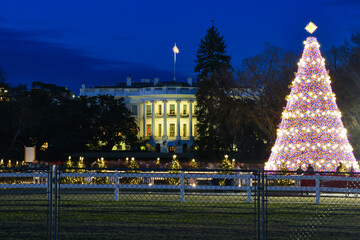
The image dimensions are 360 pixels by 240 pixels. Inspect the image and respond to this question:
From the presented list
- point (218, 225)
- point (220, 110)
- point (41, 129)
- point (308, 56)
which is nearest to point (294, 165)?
point (308, 56)

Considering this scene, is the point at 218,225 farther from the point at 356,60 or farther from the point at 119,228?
the point at 356,60

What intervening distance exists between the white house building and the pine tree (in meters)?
33.4

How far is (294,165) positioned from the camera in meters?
33.4

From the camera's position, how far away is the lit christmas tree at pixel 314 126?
109ft

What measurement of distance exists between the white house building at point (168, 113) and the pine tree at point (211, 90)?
3339cm

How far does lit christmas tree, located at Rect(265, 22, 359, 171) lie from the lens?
3325cm

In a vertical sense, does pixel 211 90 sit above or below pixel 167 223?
above

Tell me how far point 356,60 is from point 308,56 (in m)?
25.7

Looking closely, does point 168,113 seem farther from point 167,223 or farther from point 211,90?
point 167,223

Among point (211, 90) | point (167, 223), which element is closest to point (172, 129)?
point (211, 90)

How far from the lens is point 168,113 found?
128125mm

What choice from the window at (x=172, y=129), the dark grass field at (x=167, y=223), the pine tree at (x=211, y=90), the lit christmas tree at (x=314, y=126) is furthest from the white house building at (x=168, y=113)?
the dark grass field at (x=167, y=223)

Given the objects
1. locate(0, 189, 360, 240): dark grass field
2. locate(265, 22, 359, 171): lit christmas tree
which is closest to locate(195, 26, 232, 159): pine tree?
locate(265, 22, 359, 171): lit christmas tree

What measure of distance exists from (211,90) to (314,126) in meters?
33.1
